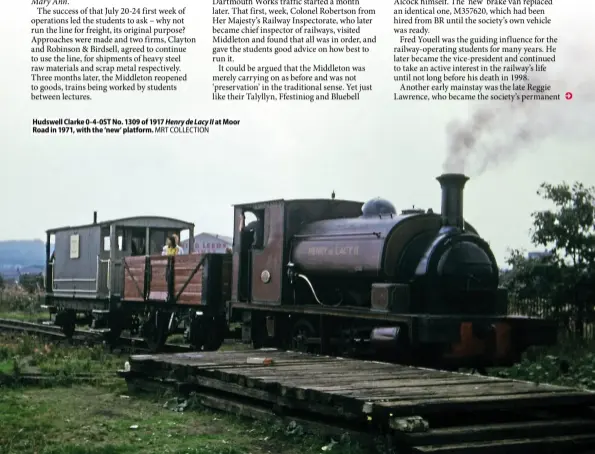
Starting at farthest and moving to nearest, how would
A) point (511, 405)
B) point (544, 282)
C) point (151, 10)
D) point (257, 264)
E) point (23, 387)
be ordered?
point (544, 282) → point (257, 264) → point (151, 10) → point (23, 387) → point (511, 405)

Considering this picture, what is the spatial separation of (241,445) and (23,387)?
3592 mm

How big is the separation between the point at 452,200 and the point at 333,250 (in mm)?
1524

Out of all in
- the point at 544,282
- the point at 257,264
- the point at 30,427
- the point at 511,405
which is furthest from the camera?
the point at 544,282

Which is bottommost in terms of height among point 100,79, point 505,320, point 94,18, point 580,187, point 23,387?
point 23,387

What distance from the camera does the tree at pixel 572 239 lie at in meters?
11.3

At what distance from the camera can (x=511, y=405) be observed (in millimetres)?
5219

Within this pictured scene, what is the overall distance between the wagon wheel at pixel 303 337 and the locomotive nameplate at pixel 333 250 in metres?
0.85

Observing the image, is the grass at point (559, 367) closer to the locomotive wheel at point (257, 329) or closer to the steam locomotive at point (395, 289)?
the steam locomotive at point (395, 289)

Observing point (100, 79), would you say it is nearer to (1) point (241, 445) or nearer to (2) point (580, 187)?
(1) point (241, 445)

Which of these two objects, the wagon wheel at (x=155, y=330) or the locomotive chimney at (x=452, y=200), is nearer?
the locomotive chimney at (x=452, y=200)

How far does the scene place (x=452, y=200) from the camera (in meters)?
8.44

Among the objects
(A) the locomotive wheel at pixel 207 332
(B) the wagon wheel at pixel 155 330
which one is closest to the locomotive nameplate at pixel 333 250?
(A) the locomotive wheel at pixel 207 332

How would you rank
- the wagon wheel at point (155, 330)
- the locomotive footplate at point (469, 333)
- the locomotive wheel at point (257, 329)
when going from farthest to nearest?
the wagon wheel at point (155, 330)
the locomotive wheel at point (257, 329)
the locomotive footplate at point (469, 333)

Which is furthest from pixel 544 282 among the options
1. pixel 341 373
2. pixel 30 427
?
pixel 30 427
